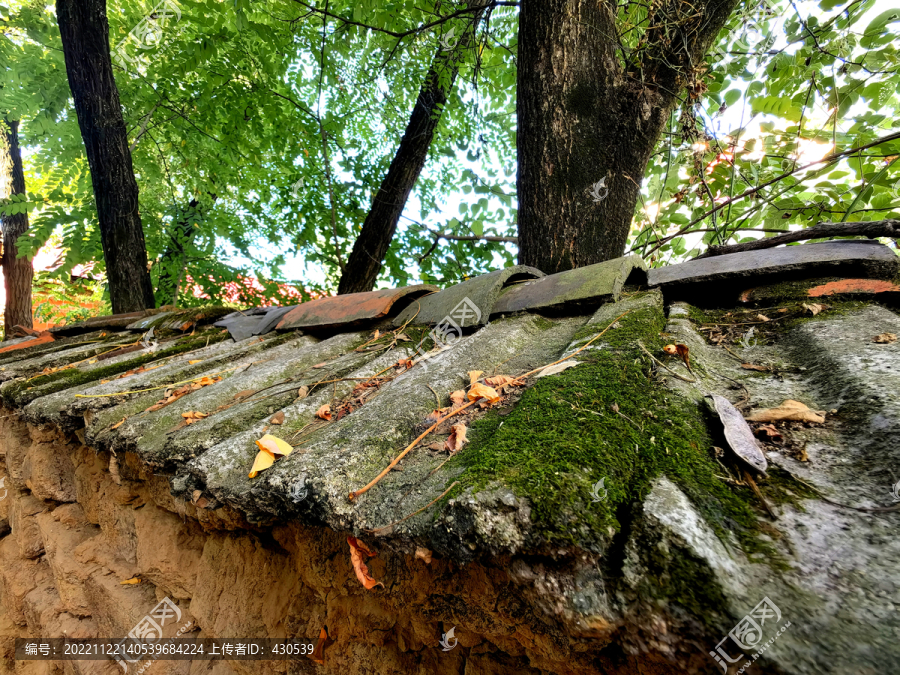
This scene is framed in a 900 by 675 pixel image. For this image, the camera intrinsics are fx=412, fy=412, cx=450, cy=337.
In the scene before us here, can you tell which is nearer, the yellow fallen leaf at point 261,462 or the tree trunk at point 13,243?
the yellow fallen leaf at point 261,462

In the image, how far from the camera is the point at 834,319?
3.88 feet

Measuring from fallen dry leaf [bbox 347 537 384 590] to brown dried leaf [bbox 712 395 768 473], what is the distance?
70 centimetres

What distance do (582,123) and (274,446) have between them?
9.65ft

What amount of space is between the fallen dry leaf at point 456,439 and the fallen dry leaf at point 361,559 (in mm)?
255

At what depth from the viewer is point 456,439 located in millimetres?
920

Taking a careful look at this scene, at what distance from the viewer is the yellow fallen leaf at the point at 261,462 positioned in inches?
36.7

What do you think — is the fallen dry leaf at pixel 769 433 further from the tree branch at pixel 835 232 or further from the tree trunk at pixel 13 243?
the tree trunk at pixel 13 243

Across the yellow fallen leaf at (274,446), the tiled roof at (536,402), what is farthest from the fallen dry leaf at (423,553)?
the yellow fallen leaf at (274,446)

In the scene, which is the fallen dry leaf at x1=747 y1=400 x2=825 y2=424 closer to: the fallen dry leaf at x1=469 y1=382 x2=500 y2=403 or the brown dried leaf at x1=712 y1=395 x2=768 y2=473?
the brown dried leaf at x1=712 y1=395 x2=768 y2=473

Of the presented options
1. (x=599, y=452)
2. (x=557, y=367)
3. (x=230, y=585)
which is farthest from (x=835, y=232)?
(x=230, y=585)

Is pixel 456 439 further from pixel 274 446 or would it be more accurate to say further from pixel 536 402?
pixel 274 446

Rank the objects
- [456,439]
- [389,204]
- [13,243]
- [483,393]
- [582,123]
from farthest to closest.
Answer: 1. [13,243]
2. [389,204]
3. [582,123]
4. [483,393]
5. [456,439]

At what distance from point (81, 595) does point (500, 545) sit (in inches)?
92.6

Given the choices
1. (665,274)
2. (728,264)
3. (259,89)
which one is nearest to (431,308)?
(665,274)
